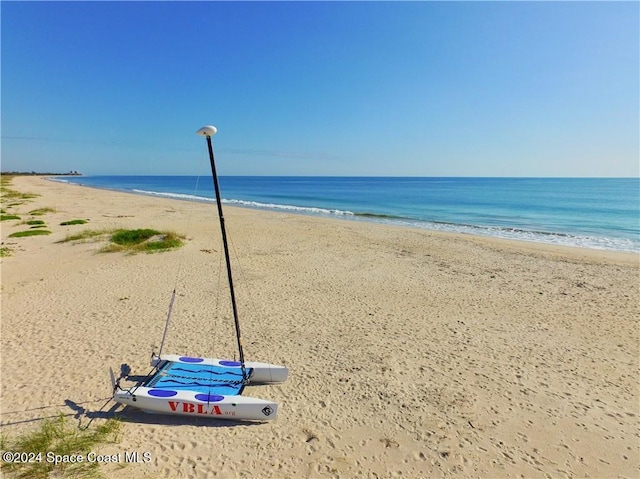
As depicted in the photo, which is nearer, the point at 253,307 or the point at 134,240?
the point at 253,307

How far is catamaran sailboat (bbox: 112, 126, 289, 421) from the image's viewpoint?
236 inches

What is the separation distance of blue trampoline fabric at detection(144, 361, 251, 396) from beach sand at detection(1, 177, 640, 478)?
43cm

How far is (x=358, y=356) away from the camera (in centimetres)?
834

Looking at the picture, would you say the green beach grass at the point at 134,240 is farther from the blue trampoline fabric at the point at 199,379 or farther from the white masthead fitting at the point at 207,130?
the white masthead fitting at the point at 207,130

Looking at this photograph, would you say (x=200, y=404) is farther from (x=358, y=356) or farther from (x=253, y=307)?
(x=253, y=307)

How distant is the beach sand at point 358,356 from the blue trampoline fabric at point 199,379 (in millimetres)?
432

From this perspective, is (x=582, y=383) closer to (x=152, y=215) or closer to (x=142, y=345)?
(x=142, y=345)

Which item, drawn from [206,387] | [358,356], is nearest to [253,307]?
[358,356]

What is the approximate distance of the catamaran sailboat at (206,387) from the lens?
19.6 feet

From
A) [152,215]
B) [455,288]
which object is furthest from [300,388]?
[152,215]

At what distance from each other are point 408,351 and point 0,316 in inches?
451

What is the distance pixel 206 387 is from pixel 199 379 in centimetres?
35

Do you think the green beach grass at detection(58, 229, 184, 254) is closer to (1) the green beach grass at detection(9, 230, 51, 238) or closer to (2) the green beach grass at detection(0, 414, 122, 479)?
(1) the green beach grass at detection(9, 230, 51, 238)

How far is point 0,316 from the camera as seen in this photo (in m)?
10.0
